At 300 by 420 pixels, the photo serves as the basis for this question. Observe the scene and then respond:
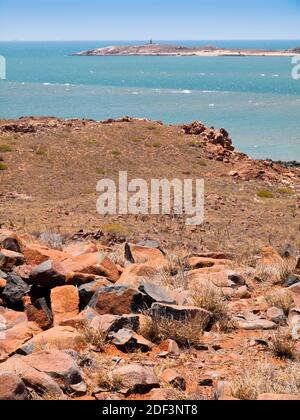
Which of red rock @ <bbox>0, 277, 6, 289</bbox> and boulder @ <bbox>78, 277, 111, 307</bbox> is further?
red rock @ <bbox>0, 277, 6, 289</bbox>

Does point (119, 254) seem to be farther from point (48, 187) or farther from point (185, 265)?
point (48, 187)

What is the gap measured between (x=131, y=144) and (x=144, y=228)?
15.1 m

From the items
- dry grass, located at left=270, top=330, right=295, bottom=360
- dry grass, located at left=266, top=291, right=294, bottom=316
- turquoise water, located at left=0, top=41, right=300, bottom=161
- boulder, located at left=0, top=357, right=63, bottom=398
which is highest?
boulder, located at left=0, top=357, right=63, bottom=398

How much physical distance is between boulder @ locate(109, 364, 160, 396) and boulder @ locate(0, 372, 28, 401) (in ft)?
2.56

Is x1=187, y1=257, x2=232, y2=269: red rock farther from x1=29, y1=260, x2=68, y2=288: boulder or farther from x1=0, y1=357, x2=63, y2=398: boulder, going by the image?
x1=0, y1=357, x2=63, y2=398: boulder

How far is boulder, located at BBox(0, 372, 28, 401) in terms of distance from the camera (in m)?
4.23

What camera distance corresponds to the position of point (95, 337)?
18.4ft

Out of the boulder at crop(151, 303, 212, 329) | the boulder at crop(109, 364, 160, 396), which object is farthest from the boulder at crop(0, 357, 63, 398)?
the boulder at crop(151, 303, 212, 329)

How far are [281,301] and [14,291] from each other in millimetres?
3217

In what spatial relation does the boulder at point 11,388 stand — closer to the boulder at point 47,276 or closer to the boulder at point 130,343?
the boulder at point 130,343

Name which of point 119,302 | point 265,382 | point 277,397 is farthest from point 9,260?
point 277,397

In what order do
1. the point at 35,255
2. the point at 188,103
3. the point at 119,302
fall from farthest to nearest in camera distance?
the point at 188,103 → the point at 35,255 → the point at 119,302

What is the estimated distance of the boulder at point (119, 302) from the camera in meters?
6.53

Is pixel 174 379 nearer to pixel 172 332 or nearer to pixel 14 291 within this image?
pixel 172 332
